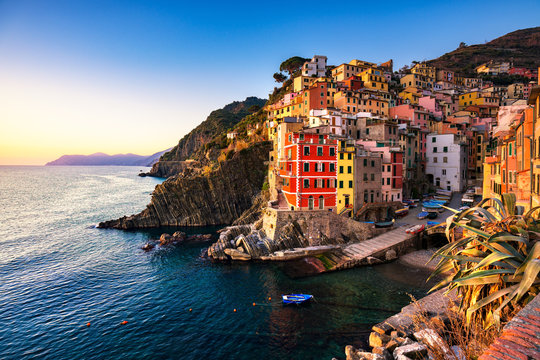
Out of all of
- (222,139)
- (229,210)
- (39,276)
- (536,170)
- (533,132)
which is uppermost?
(222,139)

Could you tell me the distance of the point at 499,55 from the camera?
174 m

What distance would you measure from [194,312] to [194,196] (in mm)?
44400

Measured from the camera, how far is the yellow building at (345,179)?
45.6 metres

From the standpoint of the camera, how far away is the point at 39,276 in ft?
130

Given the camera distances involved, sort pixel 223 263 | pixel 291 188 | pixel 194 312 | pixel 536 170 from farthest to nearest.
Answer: pixel 291 188 → pixel 223 263 → pixel 194 312 → pixel 536 170

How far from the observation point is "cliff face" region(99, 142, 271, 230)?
67819 millimetres

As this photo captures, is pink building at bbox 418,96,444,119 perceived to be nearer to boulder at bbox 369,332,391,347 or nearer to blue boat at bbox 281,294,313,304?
blue boat at bbox 281,294,313,304

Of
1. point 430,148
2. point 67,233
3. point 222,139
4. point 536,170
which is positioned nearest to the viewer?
point 536,170

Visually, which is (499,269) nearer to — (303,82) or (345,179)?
(345,179)

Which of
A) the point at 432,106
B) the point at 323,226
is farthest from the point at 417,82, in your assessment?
the point at 323,226

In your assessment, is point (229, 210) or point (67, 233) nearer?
point (67, 233)

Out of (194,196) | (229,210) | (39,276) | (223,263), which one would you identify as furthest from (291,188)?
(39,276)

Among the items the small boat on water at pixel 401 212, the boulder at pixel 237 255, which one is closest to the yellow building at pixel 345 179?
the small boat on water at pixel 401 212

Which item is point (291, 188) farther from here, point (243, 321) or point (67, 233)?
point (67, 233)
